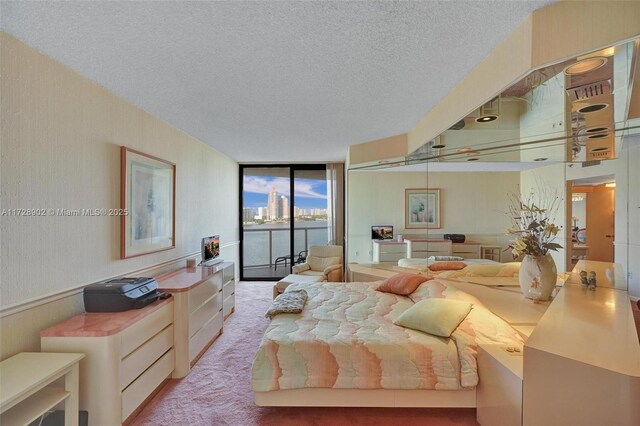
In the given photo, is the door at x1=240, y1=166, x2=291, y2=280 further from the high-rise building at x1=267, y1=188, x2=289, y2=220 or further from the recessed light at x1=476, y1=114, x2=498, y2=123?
the recessed light at x1=476, y1=114, x2=498, y2=123

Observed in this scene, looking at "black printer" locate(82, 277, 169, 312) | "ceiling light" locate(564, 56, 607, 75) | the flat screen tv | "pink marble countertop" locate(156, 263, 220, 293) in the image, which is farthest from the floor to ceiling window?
"ceiling light" locate(564, 56, 607, 75)

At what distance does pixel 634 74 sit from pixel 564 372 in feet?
5.30

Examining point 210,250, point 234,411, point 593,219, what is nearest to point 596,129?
point 593,219

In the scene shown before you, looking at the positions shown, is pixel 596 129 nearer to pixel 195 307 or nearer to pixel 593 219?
pixel 593 219

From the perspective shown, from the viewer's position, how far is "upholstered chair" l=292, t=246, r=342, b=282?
16.6ft

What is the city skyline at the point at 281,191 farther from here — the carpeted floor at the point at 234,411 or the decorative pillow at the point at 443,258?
the carpeted floor at the point at 234,411

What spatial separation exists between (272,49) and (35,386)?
2.28 meters

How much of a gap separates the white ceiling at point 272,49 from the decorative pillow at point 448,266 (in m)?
1.79

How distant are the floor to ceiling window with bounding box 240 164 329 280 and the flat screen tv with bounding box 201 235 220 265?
188 centimetres

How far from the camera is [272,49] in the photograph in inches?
69.6

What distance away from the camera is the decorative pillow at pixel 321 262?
5297 millimetres

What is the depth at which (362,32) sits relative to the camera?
5.27ft

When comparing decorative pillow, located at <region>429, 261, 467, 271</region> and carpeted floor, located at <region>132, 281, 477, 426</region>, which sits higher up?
decorative pillow, located at <region>429, 261, 467, 271</region>

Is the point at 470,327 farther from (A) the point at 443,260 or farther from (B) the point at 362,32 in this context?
(B) the point at 362,32
